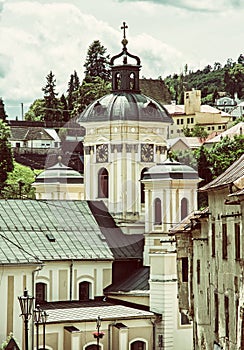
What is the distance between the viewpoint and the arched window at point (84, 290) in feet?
161

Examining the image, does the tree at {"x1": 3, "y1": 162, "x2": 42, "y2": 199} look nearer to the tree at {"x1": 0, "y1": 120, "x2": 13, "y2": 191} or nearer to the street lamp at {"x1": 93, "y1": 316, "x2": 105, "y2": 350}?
the tree at {"x1": 0, "y1": 120, "x2": 13, "y2": 191}

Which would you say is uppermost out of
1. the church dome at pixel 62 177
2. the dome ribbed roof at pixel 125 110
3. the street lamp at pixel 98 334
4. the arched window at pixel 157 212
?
the dome ribbed roof at pixel 125 110

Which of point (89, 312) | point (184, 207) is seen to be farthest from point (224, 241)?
point (184, 207)

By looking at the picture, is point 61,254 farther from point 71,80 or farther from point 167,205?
point 71,80

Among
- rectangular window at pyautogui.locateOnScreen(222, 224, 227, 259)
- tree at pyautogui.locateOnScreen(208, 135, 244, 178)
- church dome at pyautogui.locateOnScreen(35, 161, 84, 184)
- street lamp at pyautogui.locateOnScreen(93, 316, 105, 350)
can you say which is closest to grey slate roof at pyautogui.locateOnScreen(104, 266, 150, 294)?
street lamp at pyautogui.locateOnScreen(93, 316, 105, 350)

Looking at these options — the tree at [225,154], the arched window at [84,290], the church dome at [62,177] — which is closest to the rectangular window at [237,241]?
the arched window at [84,290]

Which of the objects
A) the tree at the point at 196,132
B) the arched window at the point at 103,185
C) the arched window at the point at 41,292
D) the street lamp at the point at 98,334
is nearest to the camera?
the street lamp at the point at 98,334

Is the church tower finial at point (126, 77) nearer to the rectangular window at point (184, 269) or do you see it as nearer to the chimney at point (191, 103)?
the rectangular window at point (184, 269)

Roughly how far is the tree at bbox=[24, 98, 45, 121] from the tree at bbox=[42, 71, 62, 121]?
1010 mm

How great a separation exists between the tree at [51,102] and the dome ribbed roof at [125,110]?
6692 centimetres

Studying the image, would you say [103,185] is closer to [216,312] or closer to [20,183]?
[216,312]

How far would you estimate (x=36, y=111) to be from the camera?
127188 millimetres

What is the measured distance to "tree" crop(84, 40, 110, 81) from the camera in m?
119

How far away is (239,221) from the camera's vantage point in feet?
94.0
